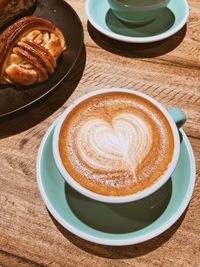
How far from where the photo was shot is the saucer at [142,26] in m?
1.00

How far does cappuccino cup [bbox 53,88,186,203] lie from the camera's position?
58 cm

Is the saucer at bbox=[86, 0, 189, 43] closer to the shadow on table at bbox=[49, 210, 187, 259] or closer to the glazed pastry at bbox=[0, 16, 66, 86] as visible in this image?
the glazed pastry at bbox=[0, 16, 66, 86]

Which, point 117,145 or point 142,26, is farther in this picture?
point 142,26

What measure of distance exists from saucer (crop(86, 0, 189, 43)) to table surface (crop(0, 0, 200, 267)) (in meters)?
Answer: 0.03

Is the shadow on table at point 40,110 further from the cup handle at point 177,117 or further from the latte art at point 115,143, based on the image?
the cup handle at point 177,117

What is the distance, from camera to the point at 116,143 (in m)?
0.63

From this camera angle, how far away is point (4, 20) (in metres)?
1.09

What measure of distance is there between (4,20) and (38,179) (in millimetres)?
662

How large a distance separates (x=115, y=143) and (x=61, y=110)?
27 cm

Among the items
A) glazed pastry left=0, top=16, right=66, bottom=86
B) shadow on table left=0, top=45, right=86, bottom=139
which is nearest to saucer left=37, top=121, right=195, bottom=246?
shadow on table left=0, top=45, right=86, bottom=139

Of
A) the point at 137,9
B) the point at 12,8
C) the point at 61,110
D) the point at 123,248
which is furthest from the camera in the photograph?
the point at 12,8

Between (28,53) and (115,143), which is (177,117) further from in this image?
(28,53)

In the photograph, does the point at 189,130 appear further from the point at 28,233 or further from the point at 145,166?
the point at 28,233

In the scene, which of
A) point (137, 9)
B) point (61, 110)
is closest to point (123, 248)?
point (61, 110)
